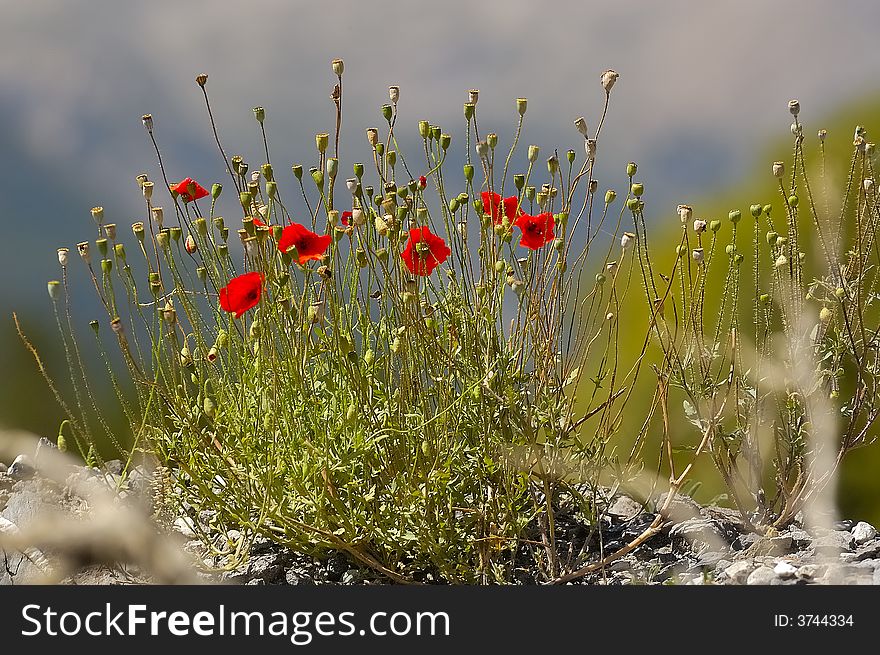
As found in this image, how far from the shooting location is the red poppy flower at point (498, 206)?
2.06m

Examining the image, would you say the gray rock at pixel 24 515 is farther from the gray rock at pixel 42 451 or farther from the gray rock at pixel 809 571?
the gray rock at pixel 809 571

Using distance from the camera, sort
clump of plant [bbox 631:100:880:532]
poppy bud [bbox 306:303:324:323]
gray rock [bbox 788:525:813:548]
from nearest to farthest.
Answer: poppy bud [bbox 306:303:324:323] → clump of plant [bbox 631:100:880:532] → gray rock [bbox 788:525:813:548]

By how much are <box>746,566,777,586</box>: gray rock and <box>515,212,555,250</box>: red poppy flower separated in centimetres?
81

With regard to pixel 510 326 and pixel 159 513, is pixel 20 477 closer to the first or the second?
pixel 159 513

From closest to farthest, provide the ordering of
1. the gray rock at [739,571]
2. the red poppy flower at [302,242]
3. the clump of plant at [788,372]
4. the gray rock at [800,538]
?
the red poppy flower at [302,242], the gray rock at [739,571], the clump of plant at [788,372], the gray rock at [800,538]

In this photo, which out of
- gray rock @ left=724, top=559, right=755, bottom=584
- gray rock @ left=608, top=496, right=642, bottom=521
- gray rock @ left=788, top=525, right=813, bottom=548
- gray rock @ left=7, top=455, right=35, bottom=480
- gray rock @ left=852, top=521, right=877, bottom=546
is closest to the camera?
gray rock @ left=724, top=559, right=755, bottom=584

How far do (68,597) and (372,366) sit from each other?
0.74m

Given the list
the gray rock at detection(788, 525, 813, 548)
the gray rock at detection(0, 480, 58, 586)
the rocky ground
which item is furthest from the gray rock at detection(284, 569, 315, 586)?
the gray rock at detection(788, 525, 813, 548)

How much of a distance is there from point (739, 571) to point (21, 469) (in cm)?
212

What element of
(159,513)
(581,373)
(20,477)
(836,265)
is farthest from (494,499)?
(20,477)

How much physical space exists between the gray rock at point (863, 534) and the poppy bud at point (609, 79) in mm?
1294

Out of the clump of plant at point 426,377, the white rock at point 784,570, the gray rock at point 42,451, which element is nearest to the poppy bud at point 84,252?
the clump of plant at point 426,377

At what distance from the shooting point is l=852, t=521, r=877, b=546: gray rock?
2373 millimetres

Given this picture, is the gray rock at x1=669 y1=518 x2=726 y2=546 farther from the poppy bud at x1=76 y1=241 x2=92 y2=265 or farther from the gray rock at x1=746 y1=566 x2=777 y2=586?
the poppy bud at x1=76 y1=241 x2=92 y2=265
